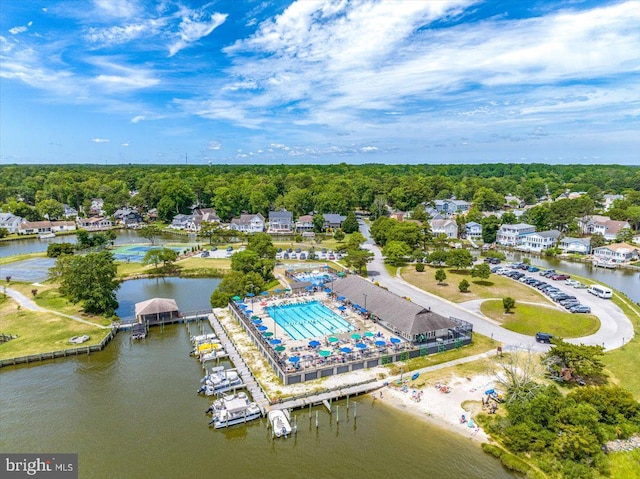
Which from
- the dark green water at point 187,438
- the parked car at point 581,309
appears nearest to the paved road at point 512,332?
the parked car at point 581,309

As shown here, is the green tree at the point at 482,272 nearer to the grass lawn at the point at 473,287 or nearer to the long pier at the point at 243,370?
the grass lawn at the point at 473,287

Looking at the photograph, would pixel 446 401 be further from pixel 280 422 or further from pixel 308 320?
pixel 308 320

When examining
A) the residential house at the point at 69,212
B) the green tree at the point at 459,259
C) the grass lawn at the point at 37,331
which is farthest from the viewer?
the residential house at the point at 69,212

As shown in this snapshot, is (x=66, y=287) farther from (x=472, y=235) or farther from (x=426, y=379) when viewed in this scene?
(x=472, y=235)

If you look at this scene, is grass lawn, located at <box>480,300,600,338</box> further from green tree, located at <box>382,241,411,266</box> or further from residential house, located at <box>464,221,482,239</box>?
residential house, located at <box>464,221,482,239</box>

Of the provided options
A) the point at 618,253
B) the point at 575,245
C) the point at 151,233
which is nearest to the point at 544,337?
the point at 618,253

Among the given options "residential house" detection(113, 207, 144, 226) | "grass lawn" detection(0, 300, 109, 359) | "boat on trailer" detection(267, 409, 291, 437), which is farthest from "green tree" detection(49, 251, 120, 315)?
"residential house" detection(113, 207, 144, 226)

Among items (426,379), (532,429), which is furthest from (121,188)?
(532,429)
